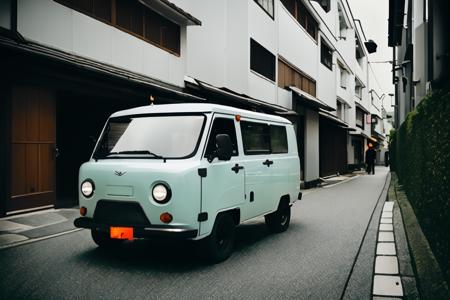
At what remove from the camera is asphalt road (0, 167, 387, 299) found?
463 centimetres

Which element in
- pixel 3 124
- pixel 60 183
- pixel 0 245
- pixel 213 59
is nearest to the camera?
pixel 0 245

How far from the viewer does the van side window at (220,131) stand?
5.85 metres

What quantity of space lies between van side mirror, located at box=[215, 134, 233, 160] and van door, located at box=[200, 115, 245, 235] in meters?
0.12

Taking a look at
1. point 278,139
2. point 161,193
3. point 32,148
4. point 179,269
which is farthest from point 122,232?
point 32,148

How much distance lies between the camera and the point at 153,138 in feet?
19.3

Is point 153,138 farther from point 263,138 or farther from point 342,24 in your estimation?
point 342,24

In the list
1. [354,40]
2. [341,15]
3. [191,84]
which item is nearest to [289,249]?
[191,84]

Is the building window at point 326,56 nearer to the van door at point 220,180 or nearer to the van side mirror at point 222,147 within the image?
the van door at point 220,180

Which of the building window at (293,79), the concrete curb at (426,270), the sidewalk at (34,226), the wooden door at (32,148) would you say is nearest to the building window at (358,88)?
the building window at (293,79)

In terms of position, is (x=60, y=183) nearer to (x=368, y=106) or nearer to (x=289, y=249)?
(x=289, y=249)

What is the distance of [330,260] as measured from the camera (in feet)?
20.2

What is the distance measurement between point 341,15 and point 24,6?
1302 inches

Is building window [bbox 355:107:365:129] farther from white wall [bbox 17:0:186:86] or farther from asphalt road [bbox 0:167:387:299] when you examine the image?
asphalt road [bbox 0:167:387:299]

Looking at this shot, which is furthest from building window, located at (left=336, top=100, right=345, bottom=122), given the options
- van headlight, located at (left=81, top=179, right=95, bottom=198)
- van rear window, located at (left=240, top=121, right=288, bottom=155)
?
van headlight, located at (left=81, top=179, right=95, bottom=198)
